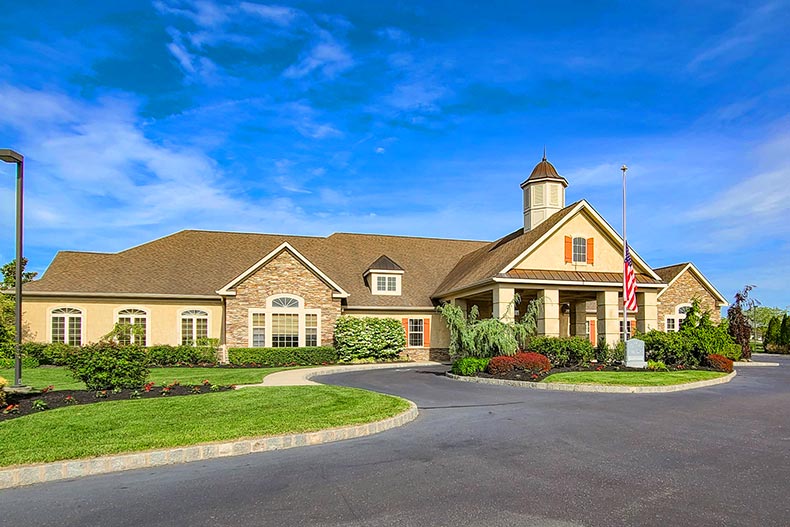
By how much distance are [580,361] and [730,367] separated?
5.46 meters

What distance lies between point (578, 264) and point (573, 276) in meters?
0.96

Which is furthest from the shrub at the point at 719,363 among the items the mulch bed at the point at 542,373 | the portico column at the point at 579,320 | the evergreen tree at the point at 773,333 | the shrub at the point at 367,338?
the evergreen tree at the point at 773,333

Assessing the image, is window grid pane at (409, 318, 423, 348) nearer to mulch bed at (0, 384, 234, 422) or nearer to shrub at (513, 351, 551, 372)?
shrub at (513, 351, 551, 372)

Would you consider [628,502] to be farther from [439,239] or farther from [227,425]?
[439,239]

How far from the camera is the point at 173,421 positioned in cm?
1028

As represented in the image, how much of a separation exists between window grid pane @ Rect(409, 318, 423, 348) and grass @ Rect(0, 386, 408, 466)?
751 inches

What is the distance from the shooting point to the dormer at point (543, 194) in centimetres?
3091

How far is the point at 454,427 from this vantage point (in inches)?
417

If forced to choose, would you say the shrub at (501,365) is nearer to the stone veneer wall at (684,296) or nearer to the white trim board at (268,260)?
the white trim board at (268,260)

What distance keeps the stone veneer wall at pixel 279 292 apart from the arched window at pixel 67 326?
7293mm

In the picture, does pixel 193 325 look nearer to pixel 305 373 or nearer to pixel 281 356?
pixel 281 356

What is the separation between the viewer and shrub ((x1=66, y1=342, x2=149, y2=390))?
13.5 m

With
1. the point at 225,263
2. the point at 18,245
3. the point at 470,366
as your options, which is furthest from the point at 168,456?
the point at 225,263

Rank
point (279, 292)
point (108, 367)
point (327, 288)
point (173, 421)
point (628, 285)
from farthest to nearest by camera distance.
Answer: point (327, 288)
point (279, 292)
point (628, 285)
point (108, 367)
point (173, 421)
